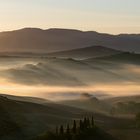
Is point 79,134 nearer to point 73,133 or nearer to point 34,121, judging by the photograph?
point 73,133

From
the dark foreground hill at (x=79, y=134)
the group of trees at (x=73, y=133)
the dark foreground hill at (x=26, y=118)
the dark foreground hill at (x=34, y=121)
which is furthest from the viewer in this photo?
the dark foreground hill at (x=34, y=121)

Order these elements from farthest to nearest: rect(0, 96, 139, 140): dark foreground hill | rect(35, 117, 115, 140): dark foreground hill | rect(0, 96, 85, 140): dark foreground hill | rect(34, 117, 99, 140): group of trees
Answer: rect(0, 96, 139, 140): dark foreground hill, rect(0, 96, 85, 140): dark foreground hill, rect(35, 117, 115, 140): dark foreground hill, rect(34, 117, 99, 140): group of trees

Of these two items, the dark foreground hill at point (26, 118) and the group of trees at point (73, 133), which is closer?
the group of trees at point (73, 133)

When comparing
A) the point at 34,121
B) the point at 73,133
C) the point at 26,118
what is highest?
the point at 26,118

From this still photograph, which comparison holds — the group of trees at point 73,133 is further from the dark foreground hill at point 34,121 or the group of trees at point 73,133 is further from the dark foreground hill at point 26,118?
the dark foreground hill at point 26,118

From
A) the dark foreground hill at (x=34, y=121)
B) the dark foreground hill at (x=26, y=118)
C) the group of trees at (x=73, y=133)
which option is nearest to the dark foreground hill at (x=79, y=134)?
the group of trees at (x=73, y=133)

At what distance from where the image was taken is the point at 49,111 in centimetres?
11238

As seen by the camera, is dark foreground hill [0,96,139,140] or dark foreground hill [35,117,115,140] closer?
dark foreground hill [35,117,115,140]

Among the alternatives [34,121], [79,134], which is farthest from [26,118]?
[79,134]

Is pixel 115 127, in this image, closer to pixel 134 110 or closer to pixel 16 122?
pixel 16 122

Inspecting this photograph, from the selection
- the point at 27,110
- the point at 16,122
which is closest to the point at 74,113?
the point at 27,110

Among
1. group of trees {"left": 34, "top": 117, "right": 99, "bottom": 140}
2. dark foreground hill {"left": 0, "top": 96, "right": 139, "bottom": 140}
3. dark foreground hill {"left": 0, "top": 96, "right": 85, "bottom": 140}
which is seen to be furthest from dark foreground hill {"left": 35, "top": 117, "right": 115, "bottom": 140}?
dark foreground hill {"left": 0, "top": 96, "right": 85, "bottom": 140}

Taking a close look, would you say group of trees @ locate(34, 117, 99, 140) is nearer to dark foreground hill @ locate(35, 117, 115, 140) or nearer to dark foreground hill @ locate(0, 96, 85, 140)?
dark foreground hill @ locate(35, 117, 115, 140)

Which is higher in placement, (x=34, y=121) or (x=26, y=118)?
(x=26, y=118)
